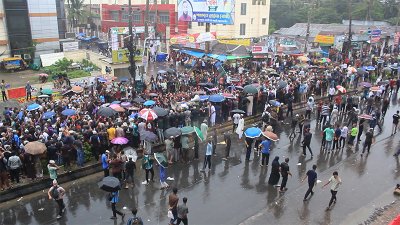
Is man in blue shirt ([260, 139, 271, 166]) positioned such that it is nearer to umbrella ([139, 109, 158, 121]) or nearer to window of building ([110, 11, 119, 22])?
umbrella ([139, 109, 158, 121])

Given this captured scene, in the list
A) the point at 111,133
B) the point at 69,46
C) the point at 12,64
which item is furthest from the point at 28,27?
the point at 111,133

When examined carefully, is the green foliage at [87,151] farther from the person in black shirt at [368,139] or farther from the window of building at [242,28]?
the window of building at [242,28]

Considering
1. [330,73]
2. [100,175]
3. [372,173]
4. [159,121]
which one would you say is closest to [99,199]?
[100,175]

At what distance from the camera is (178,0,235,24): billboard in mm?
35500

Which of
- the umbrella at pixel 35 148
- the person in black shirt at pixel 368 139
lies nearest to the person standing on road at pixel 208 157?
the umbrella at pixel 35 148

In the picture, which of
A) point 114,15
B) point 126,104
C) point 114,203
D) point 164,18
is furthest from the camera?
point 114,15

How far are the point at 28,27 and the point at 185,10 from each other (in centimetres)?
1701

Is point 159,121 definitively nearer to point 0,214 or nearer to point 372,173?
point 0,214

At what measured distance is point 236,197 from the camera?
41.4 feet

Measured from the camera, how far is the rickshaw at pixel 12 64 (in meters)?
37.2

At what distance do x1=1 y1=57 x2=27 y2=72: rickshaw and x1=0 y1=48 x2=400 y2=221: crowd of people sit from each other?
55.7 ft

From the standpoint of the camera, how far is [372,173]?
14.7 m

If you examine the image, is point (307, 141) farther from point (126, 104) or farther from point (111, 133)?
point (126, 104)

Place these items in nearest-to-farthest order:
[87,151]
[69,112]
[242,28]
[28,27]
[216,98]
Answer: [87,151], [69,112], [216,98], [28,27], [242,28]
